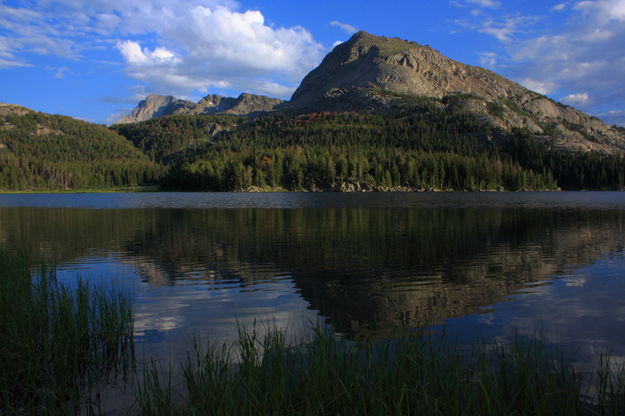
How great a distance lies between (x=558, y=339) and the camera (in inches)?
555

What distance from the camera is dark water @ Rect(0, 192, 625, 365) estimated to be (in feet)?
50.9

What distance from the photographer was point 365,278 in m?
23.8

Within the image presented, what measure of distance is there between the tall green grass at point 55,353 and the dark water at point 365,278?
1.26m

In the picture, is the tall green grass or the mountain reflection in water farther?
the mountain reflection in water

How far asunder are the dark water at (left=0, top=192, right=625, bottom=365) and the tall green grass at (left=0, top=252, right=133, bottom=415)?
1263 millimetres

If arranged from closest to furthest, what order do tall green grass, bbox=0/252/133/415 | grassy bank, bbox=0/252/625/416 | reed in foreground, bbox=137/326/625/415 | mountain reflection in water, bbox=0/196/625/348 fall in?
reed in foreground, bbox=137/326/625/415 < grassy bank, bbox=0/252/625/416 < tall green grass, bbox=0/252/133/415 < mountain reflection in water, bbox=0/196/625/348

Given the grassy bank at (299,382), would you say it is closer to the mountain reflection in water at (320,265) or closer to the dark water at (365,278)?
the dark water at (365,278)

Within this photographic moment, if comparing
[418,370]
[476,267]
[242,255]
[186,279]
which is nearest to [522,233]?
[476,267]

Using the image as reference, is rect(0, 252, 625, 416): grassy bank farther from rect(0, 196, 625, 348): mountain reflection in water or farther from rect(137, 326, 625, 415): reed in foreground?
rect(0, 196, 625, 348): mountain reflection in water

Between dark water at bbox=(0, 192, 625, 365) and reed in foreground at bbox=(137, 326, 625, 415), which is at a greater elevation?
reed in foreground at bbox=(137, 326, 625, 415)

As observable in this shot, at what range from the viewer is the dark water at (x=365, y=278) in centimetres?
1551

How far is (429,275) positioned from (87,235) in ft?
118

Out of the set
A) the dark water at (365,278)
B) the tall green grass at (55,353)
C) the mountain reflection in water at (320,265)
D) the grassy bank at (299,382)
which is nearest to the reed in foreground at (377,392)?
the grassy bank at (299,382)

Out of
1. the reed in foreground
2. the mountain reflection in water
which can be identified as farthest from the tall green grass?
the reed in foreground
